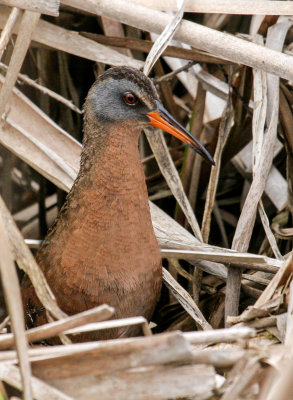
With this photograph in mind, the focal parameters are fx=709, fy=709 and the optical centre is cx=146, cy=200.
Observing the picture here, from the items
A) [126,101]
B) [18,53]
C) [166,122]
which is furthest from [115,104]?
[18,53]

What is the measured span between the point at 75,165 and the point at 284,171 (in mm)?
1077

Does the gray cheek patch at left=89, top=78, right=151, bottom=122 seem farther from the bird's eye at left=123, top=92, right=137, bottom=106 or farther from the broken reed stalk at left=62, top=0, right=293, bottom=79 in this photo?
the broken reed stalk at left=62, top=0, right=293, bottom=79

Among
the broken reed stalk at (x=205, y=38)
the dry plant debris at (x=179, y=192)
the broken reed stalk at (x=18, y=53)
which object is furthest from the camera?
the broken reed stalk at (x=18, y=53)

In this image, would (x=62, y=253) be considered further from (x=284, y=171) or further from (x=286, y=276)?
(x=284, y=171)

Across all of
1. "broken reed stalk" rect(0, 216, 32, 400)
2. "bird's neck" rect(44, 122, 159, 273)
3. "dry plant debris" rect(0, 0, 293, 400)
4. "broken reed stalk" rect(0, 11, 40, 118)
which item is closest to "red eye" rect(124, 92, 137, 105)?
"bird's neck" rect(44, 122, 159, 273)

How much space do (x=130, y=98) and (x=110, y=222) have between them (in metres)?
0.49

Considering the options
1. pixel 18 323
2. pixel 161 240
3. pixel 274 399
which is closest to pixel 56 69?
pixel 161 240

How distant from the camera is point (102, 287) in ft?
8.43

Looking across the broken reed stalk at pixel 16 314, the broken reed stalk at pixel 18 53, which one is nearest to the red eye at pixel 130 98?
the broken reed stalk at pixel 18 53

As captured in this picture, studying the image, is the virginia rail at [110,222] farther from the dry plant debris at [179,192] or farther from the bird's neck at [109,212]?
the dry plant debris at [179,192]

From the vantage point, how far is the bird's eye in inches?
107

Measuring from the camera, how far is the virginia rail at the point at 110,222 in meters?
2.58

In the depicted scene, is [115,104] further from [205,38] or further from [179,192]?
[179,192]

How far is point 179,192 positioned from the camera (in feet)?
10.3
